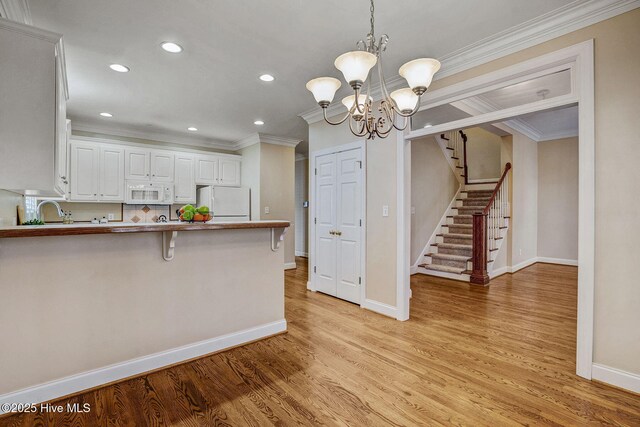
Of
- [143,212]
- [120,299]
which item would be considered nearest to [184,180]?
[143,212]

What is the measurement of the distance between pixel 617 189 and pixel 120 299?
3.62 m

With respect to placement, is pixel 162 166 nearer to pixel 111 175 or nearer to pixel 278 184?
pixel 111 175

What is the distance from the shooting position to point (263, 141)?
19.7 feet

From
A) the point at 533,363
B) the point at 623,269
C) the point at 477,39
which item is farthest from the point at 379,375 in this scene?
the point at 477,39

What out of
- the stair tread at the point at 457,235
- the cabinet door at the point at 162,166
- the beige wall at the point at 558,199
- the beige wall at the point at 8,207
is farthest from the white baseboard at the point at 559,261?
the beige wall at the point at 8,207

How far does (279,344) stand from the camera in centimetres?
276

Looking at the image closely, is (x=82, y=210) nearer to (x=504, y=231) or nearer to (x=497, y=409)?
(x=497, y=409)

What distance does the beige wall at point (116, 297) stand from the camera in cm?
186

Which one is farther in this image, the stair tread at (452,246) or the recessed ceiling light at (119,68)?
the stair tread at (452,246)

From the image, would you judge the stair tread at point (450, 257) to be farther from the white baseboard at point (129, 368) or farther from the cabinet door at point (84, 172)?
the cabinet door at point (84, 172)

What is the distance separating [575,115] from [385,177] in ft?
14.1

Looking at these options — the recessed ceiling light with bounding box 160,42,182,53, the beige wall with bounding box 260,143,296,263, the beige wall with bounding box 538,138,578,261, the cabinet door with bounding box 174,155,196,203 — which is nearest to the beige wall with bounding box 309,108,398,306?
the recessed ceiling light with bounding box 160,42,182,53

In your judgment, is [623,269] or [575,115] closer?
[623,269]

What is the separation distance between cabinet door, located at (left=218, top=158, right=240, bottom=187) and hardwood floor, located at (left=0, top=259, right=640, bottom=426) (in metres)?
3.83
